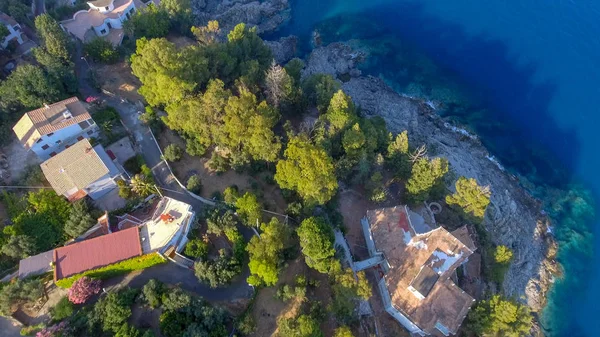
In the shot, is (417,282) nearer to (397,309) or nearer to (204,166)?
(397,309)

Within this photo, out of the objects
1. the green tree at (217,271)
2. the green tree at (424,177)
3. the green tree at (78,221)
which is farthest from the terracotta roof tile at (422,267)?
the green tree at (78,221)

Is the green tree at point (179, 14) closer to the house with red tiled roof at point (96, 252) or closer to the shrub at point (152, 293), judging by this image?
the house with red tiled roof at point (96, 252)

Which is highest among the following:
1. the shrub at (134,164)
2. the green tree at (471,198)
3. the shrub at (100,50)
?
the shrub at (100,50)

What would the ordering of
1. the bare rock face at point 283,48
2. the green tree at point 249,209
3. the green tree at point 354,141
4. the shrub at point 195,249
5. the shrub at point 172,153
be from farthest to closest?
the bare rock face at point 283,48 < the green tree at point 354,141 < the shrub at point 172,153 < the green tree at point 249,209 < the shrub at point 195,249

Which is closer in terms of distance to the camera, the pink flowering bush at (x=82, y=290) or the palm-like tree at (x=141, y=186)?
the pink flowering bush at (x=82, y=290)

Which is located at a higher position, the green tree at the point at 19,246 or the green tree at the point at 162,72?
the green tree at the point at 162,72

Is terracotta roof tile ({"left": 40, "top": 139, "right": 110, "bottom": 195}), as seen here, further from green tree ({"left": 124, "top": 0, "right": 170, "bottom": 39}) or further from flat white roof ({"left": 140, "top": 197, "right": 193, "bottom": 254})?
green tree ({"left": 124, "top": 0, "right": 170, "bottom": 39})

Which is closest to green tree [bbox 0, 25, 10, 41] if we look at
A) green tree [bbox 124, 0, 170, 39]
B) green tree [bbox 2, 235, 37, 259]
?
green tree [bbox 124, 0, 170, 39]
